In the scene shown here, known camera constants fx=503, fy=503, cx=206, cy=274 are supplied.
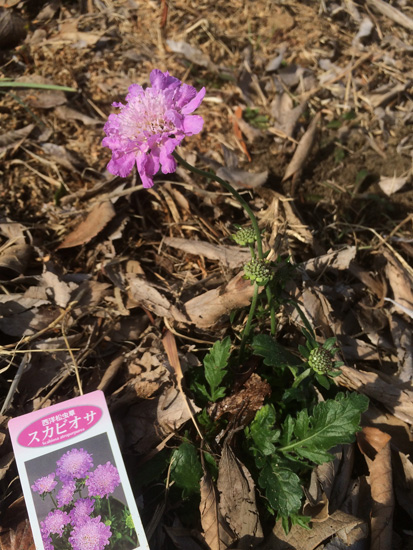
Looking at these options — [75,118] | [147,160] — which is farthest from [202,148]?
[147,160]

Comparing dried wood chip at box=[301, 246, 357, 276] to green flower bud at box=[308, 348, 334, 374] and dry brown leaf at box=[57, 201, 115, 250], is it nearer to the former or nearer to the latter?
green flower bud at box=[308, 348, 334, 374]

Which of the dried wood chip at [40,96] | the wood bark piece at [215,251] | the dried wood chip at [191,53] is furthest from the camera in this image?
the dried wood chip at [191,53]

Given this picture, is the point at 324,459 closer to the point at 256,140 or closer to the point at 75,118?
the point at 256,140

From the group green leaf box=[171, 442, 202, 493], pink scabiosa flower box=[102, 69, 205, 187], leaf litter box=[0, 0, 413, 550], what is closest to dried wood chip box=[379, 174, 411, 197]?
leaf litter box=[0, 0, 413, 550]

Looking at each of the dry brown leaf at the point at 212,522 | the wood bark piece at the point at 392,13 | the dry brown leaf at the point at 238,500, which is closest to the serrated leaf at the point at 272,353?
the dry brown leaf at the point at 238,500

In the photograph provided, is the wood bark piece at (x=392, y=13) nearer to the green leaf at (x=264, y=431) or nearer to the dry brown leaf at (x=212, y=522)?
the green leaf at (x=264, y=431)

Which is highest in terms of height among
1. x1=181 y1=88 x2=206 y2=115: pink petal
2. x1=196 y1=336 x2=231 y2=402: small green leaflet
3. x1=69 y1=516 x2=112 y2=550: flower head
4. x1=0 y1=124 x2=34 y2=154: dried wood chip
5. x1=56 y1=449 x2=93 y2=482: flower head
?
x1=181 y1=88 x2=206 y2=115: pink petal
